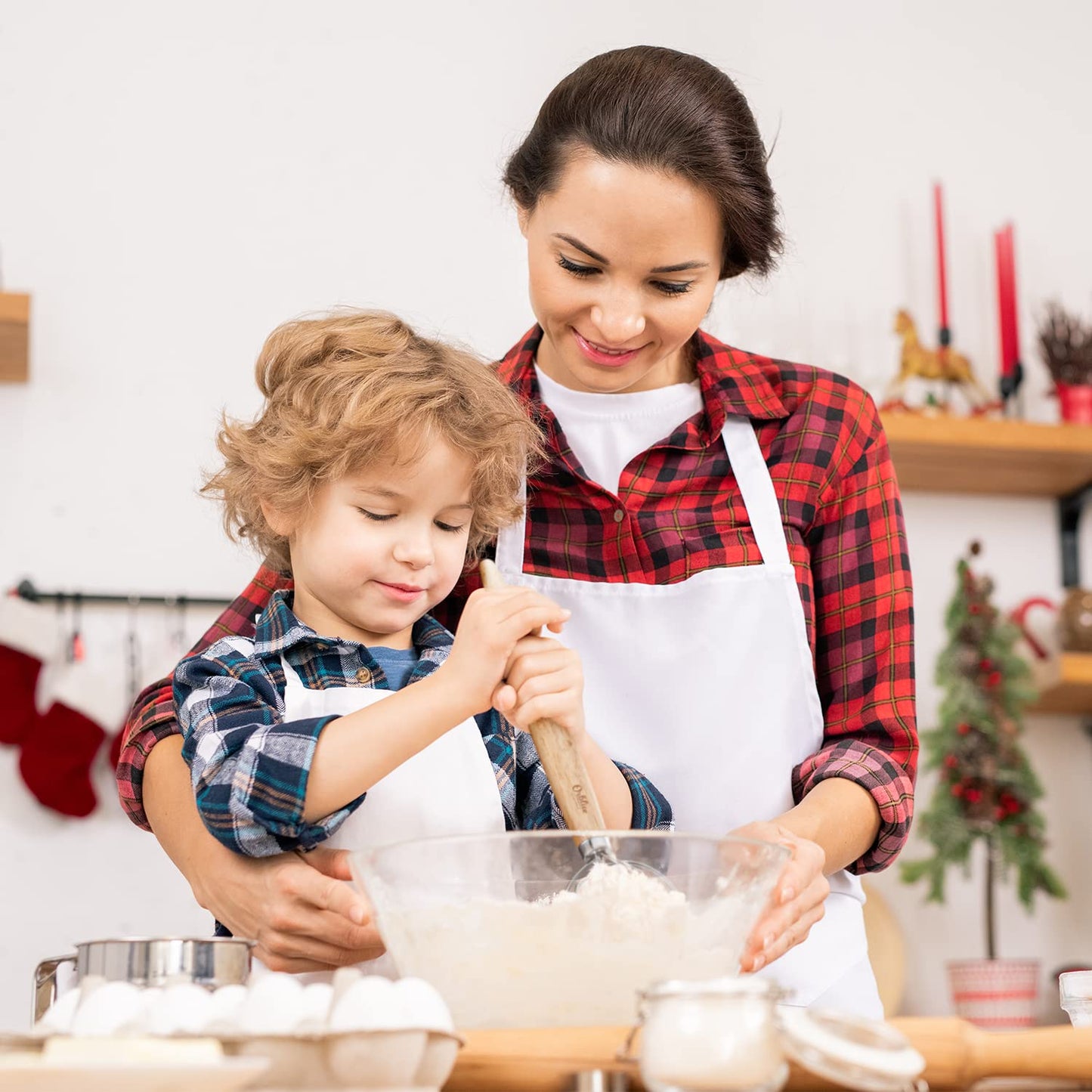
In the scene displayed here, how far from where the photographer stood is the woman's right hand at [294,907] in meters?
0.85

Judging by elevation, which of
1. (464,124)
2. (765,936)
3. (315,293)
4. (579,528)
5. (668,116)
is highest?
(464,124)

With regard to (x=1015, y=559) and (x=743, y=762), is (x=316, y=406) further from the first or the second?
(x=1015, y=559)

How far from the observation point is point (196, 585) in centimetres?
232

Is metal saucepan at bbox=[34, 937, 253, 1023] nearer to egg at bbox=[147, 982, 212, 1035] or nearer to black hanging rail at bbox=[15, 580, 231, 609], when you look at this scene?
egg at bbox=[147, 982, 212, 1035]

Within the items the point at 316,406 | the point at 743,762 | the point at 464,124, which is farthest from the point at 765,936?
the point at 464,124

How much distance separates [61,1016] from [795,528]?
894 millimetres

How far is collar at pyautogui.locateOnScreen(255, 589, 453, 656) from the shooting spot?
1053 millimetres

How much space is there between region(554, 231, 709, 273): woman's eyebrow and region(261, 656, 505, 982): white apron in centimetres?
40

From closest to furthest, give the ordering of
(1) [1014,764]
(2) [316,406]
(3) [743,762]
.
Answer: (2) [316,406] → (3) [743,762] → (1) [1014,764]

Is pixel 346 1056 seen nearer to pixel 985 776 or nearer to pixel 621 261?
pixel 621 261

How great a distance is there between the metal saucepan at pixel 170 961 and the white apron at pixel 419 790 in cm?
36

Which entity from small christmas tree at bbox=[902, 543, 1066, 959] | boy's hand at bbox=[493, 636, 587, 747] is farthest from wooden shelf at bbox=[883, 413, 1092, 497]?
boy's hand at bbox=[493, 636, 587, 747]

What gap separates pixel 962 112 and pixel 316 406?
2.03 meters

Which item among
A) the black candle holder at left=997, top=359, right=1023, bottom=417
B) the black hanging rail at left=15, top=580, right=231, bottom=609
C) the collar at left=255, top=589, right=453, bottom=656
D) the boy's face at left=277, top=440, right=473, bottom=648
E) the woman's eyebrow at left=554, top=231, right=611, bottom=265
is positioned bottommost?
the collar at left=255, top=589, right=453, bottom=656
